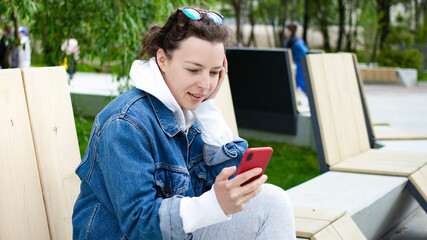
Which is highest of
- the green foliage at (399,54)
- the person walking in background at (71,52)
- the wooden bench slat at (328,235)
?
the person walking in background at (71,52)

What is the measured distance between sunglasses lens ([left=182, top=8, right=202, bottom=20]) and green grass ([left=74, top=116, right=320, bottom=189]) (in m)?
3.21

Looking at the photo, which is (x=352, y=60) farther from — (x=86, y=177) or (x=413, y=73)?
(x=413, y=73)

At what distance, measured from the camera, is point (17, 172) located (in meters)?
2.29

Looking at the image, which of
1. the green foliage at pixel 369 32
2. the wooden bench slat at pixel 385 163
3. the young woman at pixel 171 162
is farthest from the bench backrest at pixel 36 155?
the green foliage at pixel 369 32

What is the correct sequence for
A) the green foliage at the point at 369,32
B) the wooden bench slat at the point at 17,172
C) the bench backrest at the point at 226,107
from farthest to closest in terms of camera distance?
the green foliage at the point at 369,32 → the bench backrest at the point at 226,107 → the wooden bench slat at the point at 17,172

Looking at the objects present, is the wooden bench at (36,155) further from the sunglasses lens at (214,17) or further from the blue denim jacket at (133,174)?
the sunglasses lens at (214,17)

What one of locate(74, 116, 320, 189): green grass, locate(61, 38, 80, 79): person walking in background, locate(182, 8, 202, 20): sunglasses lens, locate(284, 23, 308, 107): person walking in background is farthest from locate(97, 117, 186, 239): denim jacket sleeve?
locate(284, 23, 308, 107): person walking in background

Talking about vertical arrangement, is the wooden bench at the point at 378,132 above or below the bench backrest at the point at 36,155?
below

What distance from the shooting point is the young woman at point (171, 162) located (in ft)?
5.96

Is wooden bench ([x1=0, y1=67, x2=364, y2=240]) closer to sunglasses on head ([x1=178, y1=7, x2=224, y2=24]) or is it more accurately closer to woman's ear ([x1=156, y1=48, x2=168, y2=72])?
woman's ear ([x1=156, y1=48, x2=168, y2=72])

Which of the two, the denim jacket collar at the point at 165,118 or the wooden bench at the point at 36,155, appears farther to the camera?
the wooden bench at the point at 36,155

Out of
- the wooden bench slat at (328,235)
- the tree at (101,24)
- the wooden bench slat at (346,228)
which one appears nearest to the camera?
the wooden bench slat at (328,235)

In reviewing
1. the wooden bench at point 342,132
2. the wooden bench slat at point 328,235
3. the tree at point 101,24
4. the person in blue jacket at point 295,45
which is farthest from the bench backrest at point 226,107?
the person in blue jacket at point 295,45

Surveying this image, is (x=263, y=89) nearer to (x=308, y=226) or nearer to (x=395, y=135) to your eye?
(x=395, y=135)
